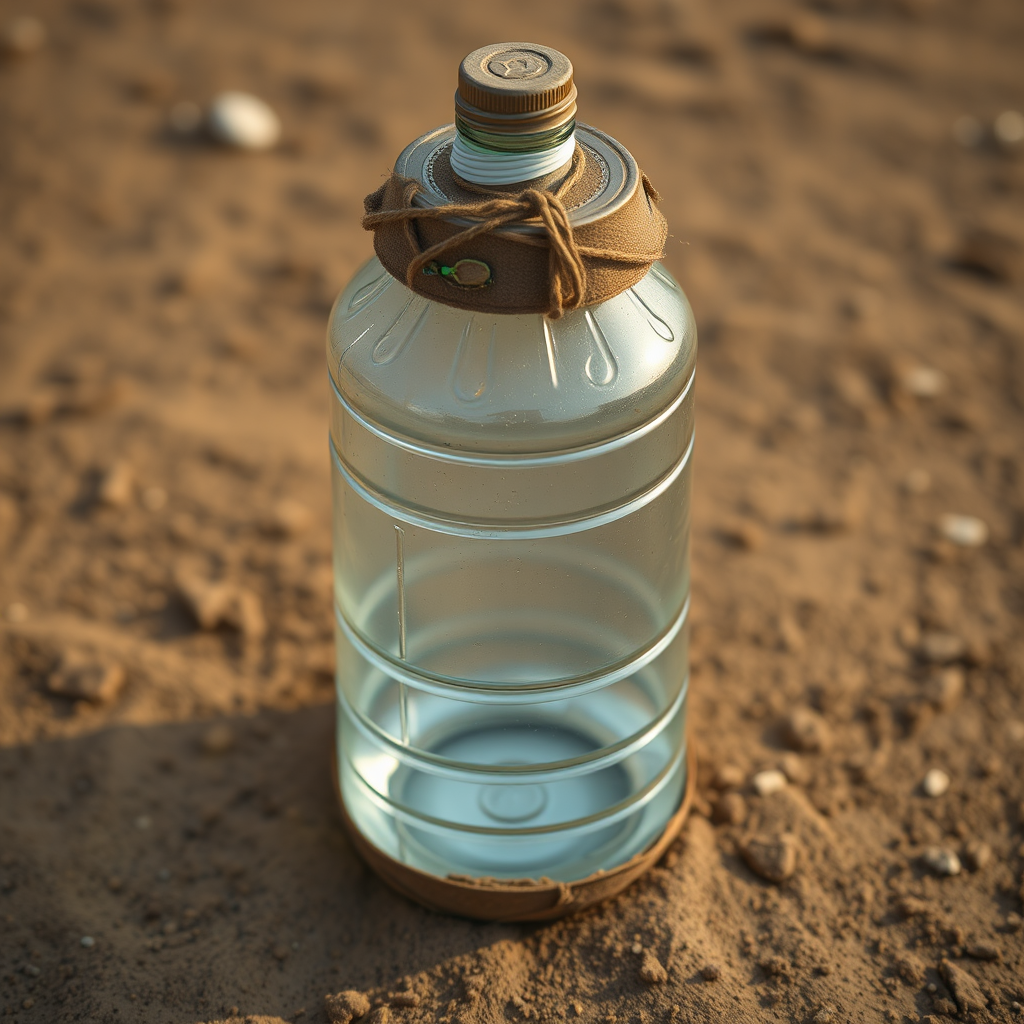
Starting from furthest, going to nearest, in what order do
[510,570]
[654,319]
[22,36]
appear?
[22,36]
[510,570]
[654,319]

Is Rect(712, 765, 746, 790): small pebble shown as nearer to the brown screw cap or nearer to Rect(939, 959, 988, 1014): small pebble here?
Rect(939, 959, 988, 1014): small pebble

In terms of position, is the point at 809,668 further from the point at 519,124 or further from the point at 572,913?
the point at 519,124

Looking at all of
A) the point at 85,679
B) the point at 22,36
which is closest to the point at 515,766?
the point at 85,679

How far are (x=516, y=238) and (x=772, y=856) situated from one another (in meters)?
1.56

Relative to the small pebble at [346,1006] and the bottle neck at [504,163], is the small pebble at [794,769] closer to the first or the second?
the small pebble at [346,1006]

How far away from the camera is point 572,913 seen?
270 centimetres

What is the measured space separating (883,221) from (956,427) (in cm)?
119

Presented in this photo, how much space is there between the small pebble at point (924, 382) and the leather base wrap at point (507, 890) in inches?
82.3

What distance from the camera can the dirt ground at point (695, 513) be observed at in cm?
268

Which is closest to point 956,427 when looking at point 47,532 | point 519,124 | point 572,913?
point 572,913

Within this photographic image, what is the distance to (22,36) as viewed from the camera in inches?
217

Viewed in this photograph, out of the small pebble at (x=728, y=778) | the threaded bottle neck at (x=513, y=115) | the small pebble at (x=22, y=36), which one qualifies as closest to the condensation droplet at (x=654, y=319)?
the threaded bottle neck at (x=513, y=115)

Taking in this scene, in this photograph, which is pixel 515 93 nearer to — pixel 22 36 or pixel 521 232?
pixel 521 232

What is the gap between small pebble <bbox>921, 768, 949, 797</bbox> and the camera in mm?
3062
